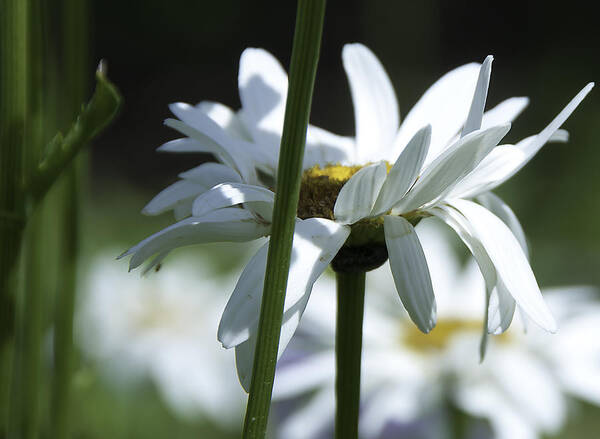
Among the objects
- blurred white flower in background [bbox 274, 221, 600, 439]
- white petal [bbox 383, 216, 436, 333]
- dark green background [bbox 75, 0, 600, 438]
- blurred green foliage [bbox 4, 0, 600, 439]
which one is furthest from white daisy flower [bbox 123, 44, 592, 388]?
dark green background [bbox 75, 0, 600, 438]

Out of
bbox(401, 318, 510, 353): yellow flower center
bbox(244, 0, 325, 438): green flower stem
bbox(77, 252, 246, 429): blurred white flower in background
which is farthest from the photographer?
bbox(77, 252, 246, 429): blurred white flower in background

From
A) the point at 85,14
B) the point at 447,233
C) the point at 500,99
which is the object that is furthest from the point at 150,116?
the point at 85,14

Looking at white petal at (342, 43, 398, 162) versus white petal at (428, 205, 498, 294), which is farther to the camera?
white petal at (342, 43, 398, 162)

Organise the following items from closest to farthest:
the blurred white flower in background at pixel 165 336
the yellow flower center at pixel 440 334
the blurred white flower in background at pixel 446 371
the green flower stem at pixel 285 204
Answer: the green flower stem at pixel 285 204 < the blurred white flower in background at pixel 446 371 < the yellow flower center at pixel 440 334 < the blurred white flower in background at pixel 165 336

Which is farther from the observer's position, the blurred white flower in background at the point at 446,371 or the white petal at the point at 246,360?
the blurred white flower in background at the point at 446,371

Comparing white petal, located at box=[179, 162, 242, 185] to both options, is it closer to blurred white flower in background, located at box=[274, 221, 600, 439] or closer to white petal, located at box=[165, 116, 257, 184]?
white petal, located at box=[165, 116, 257, 184]

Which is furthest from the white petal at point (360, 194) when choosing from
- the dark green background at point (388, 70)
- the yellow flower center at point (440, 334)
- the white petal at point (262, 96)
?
the dark green background at point (388, 70)

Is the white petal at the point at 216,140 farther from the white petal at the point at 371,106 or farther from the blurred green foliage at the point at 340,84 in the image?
the blurred green foliage at the point at 340,84

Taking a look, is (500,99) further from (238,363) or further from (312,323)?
(238,363)
